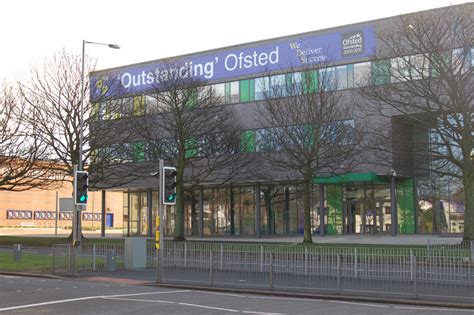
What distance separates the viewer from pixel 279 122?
33.8 metres

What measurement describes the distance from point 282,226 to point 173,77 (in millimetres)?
16043

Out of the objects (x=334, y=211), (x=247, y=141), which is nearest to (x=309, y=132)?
(x=247, y=141)

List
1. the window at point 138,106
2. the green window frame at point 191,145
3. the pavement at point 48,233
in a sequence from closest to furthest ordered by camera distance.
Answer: the green window frame at point 191,145
the window at point 138,106
the pavement at point 48,233

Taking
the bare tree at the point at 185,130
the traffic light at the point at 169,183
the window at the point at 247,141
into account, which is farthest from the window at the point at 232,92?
the traffic light at the point at 169,183

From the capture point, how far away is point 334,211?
148ft

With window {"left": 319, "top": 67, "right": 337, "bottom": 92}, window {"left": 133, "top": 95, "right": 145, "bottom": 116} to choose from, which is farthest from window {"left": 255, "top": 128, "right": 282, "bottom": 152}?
window {"left": 133, "top": 95, "right": 145, "bottom": 116}

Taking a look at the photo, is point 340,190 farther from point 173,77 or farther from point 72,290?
point 72,290

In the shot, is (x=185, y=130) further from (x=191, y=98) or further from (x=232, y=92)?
(x=232, y=92)

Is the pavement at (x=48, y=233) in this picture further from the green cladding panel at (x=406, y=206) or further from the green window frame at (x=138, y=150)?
the green cladding panel at (x=406, y=206)

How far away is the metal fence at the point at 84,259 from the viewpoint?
74.3 ft

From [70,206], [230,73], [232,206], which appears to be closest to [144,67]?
[230,73]

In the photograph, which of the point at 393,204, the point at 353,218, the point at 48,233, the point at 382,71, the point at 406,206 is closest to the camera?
the point at 382,71

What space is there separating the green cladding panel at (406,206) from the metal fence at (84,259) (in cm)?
2483

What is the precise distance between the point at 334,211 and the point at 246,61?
1390 centimetres
